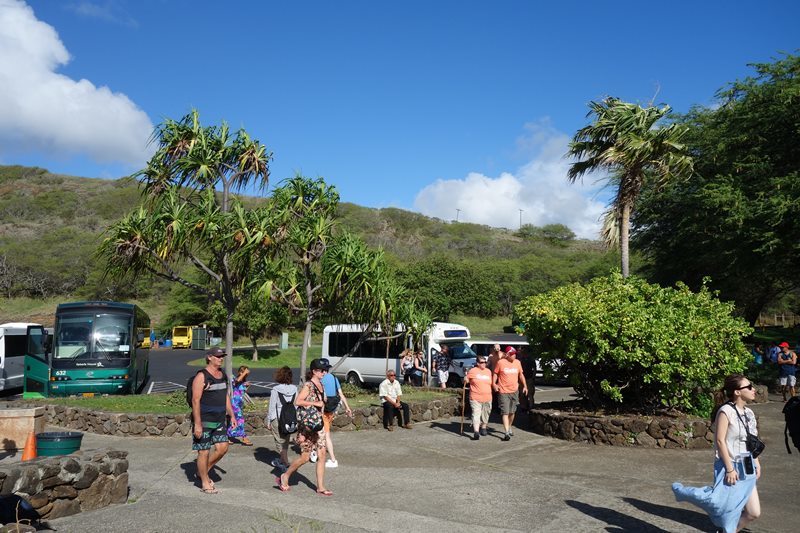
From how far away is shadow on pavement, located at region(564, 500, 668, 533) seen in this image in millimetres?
6609

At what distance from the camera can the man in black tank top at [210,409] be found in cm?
738

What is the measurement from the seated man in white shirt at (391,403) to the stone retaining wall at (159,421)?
0.30 meters

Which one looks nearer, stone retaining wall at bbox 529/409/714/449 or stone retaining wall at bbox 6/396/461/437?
stone retaining wall at bbox 529/409/714/449

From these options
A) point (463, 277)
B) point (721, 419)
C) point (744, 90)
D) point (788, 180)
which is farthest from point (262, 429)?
point (463, 277)

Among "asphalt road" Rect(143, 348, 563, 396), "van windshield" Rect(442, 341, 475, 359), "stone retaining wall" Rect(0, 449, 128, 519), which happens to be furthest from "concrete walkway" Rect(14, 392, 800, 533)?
"asphalt road" Rect(143, 348, 563, 396)

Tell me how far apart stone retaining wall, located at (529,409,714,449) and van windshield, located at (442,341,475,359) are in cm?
1074

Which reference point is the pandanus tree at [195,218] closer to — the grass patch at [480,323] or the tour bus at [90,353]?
the tour bus at [90,353]

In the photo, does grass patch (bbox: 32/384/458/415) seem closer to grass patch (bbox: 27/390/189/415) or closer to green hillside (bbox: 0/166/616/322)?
grass patch (bbox: 27/390/189/415)

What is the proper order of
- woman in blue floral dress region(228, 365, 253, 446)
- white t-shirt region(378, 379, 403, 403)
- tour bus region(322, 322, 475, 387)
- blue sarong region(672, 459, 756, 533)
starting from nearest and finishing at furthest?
blue sarong region(672, 459, 756, 533) < woman in blue floral dress region(228, 365, 253, 446) < white t-shirt region(378, 379, 403, 403) < tour bus region(322, 322, 475, 387)

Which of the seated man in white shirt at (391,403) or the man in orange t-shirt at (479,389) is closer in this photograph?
the man in orange t-shirt at (479,389)

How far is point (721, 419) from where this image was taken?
5.81m

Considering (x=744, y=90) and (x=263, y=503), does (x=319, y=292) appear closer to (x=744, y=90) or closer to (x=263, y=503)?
(x=263, y=503)

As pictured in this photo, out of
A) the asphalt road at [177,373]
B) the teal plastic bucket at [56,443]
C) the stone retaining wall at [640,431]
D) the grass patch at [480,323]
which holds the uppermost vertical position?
the grass patch at [480,323]

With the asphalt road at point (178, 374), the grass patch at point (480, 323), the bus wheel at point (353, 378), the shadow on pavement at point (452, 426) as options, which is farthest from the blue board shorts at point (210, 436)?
the grass patch at point (480, 323)
